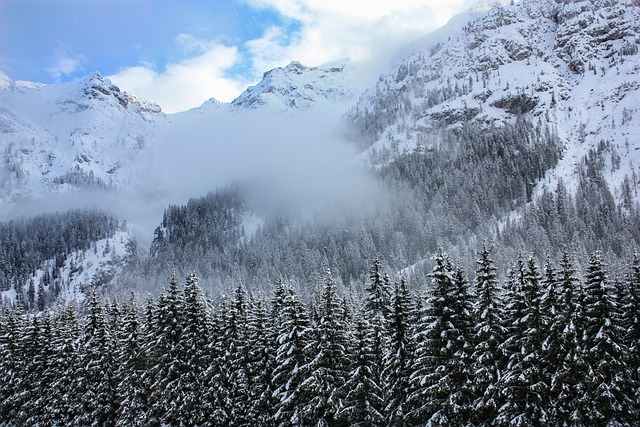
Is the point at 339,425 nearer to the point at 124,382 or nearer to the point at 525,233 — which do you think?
the point at 124,382

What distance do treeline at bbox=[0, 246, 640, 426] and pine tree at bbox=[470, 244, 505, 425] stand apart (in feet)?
0.35

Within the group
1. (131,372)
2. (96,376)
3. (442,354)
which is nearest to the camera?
(442,354)

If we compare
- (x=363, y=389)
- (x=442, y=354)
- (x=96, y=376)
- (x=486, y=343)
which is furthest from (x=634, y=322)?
(x=96, y=376)

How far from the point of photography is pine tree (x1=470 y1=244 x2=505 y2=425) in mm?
33156

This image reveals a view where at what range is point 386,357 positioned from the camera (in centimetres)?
3912

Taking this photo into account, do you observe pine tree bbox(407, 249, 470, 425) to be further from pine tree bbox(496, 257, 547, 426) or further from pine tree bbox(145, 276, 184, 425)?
pine tree bbox(145, 276, 184, 425)

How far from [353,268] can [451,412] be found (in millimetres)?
153802

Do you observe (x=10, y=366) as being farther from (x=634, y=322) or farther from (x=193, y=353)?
(x=634, y=322)

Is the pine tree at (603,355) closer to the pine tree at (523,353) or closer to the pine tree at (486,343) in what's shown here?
the pine tree at (523,353)

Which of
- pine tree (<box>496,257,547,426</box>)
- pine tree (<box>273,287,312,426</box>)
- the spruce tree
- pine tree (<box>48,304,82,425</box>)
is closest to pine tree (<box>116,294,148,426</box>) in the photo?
pine tree (<box>48,304,82,425</box>)

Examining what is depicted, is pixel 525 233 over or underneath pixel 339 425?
underneath

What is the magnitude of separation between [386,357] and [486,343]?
28.3ft

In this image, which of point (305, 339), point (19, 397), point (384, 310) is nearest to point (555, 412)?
point (384, 310)

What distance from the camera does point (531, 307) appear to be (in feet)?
115
